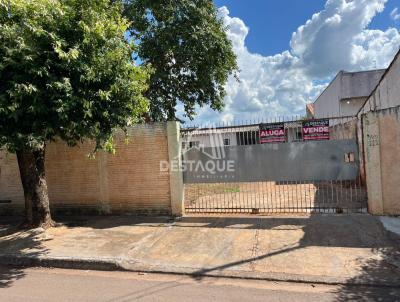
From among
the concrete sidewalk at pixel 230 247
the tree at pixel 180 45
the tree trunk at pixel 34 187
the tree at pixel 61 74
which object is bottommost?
the concrete sidewalk at pixel 230 247

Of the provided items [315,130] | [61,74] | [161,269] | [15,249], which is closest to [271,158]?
[315,130]

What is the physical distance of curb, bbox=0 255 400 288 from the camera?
489 centimetres

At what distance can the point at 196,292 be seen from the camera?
479 centimetres

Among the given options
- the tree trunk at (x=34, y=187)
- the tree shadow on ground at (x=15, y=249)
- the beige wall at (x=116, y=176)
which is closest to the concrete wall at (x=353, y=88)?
the beige wall at (x=116, y=176)

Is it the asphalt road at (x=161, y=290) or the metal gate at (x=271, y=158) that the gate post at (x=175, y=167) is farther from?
the asphalt road at (x=161, y=290)

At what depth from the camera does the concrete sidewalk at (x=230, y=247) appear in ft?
17.6

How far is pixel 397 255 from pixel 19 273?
6.49 metres

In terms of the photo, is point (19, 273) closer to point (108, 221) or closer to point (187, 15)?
point (108, 221)

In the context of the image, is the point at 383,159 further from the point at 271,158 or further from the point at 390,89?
the point at 390,89

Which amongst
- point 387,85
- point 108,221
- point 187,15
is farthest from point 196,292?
point 187,15

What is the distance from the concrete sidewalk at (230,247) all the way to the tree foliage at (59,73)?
7.04 feet

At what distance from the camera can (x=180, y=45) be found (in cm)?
1259

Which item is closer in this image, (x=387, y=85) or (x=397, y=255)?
(x=397, y=255)

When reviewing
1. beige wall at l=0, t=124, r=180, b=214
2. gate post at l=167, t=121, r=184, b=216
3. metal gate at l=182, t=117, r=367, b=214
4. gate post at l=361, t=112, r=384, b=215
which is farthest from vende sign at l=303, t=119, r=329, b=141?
A: beige wall at l=0, t=124, r=180, b=214
